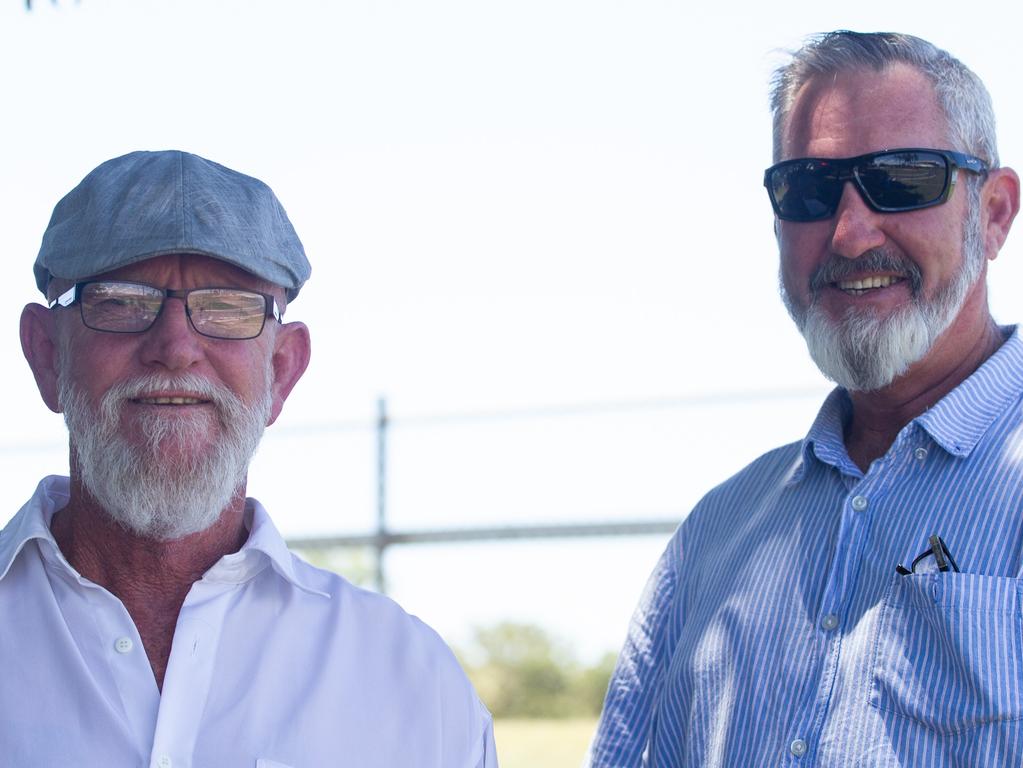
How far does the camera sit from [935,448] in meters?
2.66

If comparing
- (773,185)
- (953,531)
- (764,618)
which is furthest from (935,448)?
(773,185)

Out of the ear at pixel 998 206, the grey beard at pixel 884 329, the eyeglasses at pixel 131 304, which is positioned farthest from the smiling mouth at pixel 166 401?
the ear at pixel 998 206

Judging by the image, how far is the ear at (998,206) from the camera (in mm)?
2852

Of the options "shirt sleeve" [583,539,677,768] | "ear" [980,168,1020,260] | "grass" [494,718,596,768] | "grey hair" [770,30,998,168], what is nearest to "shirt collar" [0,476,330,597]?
"shirt sleeve" [583,539,677,768]

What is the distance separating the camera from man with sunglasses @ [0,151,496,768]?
248cm

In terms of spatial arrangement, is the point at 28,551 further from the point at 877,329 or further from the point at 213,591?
the point at 877,329

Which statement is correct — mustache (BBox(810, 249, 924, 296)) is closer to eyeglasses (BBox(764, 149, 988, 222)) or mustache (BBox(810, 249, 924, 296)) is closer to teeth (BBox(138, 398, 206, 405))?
eyeglasses (BBox(764, 149, 988, 222))

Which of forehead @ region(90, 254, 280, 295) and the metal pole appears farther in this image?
the metal pole

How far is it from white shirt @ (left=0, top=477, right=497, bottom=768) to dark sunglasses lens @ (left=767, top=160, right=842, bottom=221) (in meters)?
1.10

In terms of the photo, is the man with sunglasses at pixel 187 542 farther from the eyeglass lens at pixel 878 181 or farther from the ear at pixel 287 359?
the eyeglass lens at pixel 878 181

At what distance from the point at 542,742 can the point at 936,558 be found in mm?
5244

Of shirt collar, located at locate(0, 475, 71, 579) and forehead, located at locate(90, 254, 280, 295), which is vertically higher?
forehead, located at locate(90, 254, 280, 295)

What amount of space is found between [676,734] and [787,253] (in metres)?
0.99

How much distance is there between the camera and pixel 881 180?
8.96 feet
